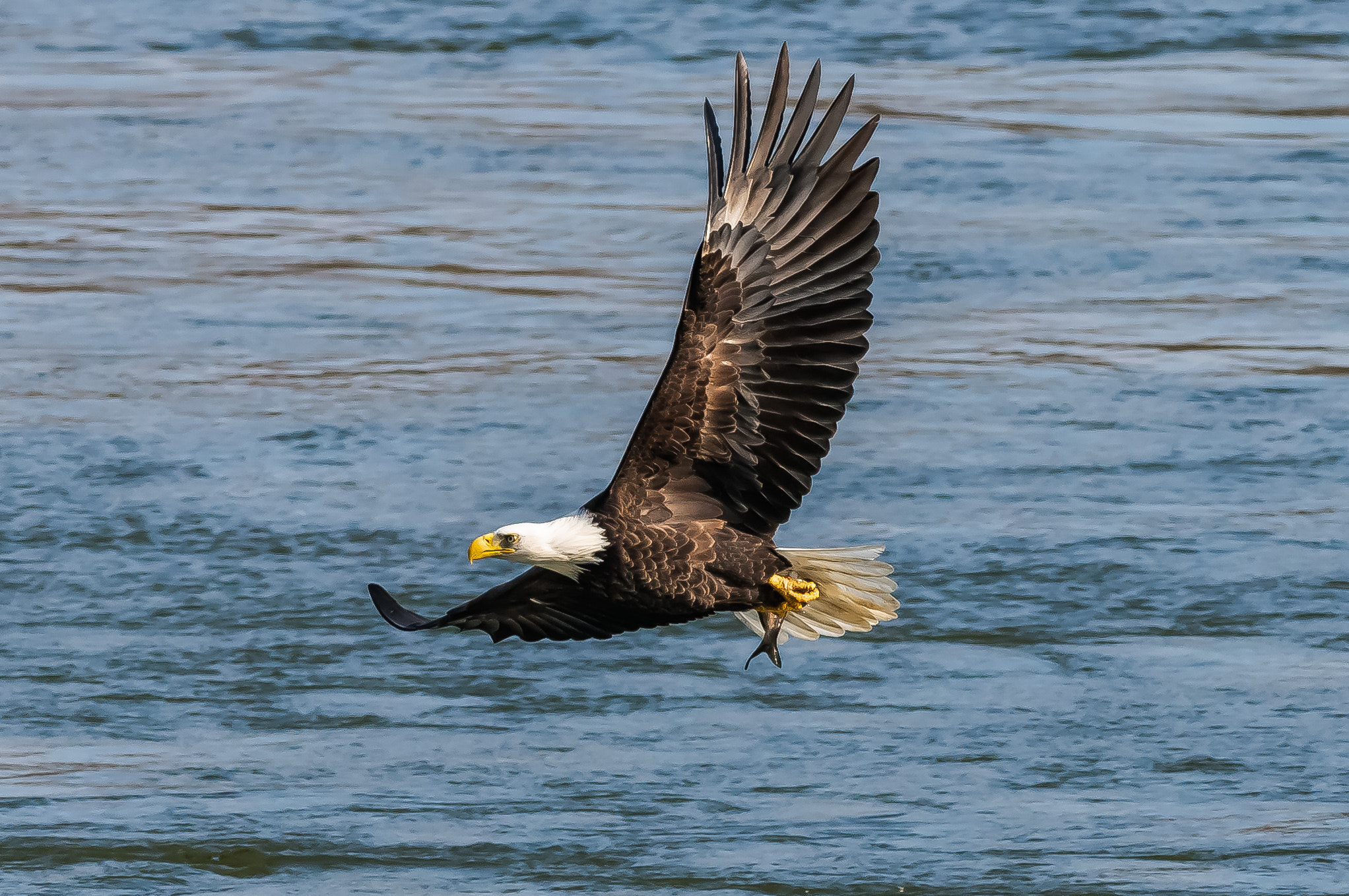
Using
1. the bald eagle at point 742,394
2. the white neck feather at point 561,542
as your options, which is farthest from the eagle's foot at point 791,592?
the white neck feather at point 561,542

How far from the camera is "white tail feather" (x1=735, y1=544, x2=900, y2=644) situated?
18.9ft

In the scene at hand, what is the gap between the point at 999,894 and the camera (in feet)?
17.8

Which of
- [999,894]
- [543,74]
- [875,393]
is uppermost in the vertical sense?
[543,74]

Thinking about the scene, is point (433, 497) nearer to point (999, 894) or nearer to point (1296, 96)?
point (999, 894)

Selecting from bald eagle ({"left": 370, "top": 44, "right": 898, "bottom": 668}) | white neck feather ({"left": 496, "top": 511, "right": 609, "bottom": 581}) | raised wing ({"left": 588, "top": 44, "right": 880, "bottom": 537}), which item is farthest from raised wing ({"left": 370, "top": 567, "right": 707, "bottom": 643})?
raised wing ({"left": 588, "top": 44, "right": 880, "bottom": 537})

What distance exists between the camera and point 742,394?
5285mm

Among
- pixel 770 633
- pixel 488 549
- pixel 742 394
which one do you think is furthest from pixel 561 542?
pixel 770 633

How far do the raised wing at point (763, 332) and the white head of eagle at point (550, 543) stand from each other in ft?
0.29

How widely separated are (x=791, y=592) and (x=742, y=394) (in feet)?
1.87

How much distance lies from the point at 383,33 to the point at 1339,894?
8430 millimetres

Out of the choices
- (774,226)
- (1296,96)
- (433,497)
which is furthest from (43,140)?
(774,226)

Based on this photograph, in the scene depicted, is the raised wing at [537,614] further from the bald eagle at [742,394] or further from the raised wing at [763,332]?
the raised wing at [763,332]

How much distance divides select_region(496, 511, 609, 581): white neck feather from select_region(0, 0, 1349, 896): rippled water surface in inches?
31.6

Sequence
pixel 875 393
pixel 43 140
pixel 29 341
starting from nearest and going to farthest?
1. pixel 875 393
2. pixel 29 341
3. pixel 43 140
